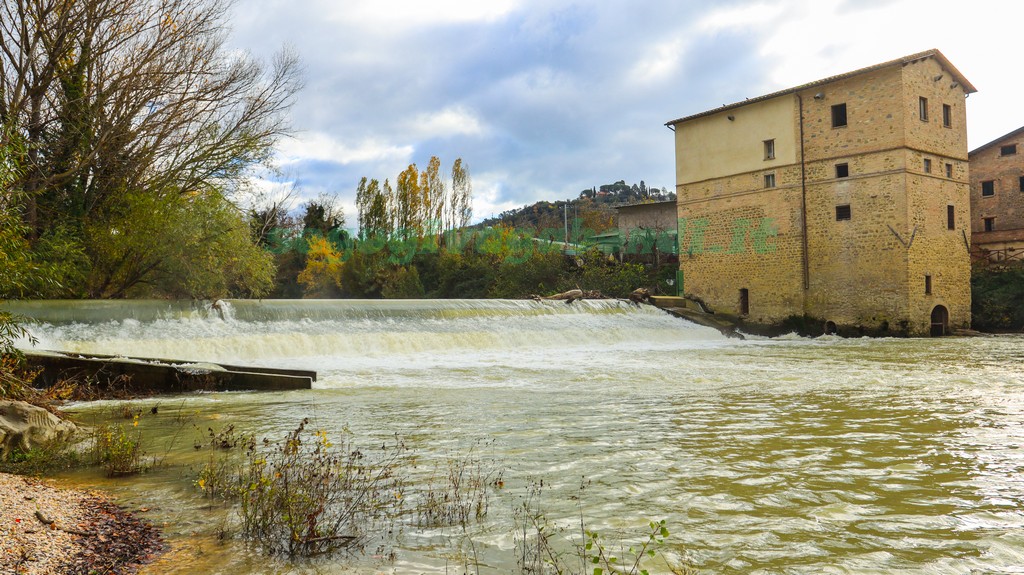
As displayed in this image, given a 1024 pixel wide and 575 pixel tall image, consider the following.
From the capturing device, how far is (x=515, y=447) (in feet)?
17.1

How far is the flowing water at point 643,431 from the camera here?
3082 mm

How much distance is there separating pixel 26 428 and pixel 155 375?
3.82m

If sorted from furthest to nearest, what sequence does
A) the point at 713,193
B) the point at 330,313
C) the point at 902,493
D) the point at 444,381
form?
the point at 713,193 < the point at 330,313 < the point at 444,381 < the point at 902,493

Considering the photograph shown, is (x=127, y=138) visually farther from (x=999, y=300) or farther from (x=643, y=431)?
(x=999, y=300)

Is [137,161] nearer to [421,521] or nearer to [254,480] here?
[254,480]

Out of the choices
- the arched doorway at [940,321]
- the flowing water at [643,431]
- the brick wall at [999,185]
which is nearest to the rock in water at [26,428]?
the flowing water at [643,431]

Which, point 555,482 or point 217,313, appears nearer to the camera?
point 555,482

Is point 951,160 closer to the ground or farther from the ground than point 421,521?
farther from the ground

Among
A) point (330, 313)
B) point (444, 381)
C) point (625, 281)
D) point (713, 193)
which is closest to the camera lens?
point (444, 381)

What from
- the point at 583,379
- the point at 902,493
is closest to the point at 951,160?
the point at 583,379

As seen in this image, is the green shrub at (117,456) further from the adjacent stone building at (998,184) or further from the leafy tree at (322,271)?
the adjacent stone building at (998,184)

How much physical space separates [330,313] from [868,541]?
476 inches

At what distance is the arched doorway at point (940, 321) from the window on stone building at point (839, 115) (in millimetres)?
6700

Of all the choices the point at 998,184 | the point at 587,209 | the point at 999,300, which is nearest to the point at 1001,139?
the point at 998,184
